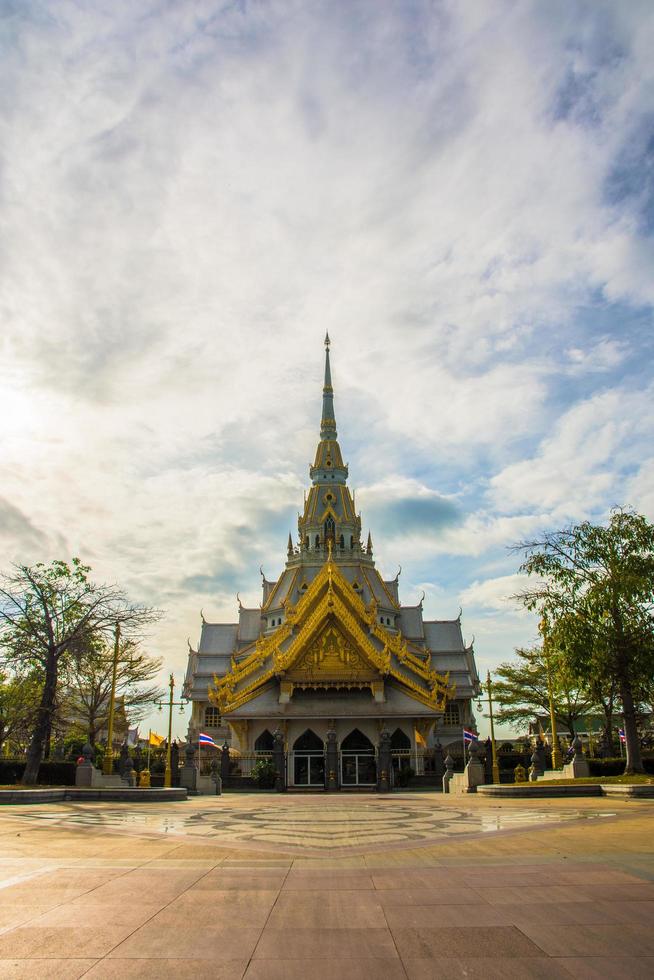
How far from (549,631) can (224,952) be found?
26.7m

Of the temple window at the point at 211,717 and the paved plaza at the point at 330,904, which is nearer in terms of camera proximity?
the paved plaza at the point at 330,904

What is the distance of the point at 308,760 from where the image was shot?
152 feet

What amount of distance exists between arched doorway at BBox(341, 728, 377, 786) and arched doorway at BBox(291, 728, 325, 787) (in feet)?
4.19

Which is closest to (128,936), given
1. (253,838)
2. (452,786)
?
(253,838)

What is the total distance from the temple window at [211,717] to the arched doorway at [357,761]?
22587 mm

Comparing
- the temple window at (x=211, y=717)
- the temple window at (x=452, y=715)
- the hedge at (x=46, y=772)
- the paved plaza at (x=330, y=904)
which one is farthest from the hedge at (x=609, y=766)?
the temple window at (x=211, y=717)

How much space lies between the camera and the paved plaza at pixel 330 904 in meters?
5.87

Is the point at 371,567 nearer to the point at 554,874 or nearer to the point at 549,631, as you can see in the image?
the point at 549,631

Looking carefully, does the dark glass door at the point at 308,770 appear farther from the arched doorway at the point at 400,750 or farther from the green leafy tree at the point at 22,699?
the green leafy tree at the point at 22,699

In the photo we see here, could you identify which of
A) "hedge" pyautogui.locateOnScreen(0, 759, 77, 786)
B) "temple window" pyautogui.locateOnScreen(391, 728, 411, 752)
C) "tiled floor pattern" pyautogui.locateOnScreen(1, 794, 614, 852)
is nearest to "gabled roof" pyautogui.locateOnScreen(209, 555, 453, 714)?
"temple window" pyautogui.locateOnScreen(391, 728, 411, 752)

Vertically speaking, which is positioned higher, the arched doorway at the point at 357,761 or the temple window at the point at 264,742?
the temple window at the point at 264,742

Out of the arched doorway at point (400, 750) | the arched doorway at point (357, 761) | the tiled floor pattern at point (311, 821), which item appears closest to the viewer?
the tiled floor pattern at point (311, 821)

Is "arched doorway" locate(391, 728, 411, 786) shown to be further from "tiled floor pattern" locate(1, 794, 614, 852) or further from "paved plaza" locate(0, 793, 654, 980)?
"paved plaza" locate(0, 793, 654, 980)

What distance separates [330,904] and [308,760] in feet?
132
